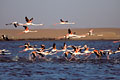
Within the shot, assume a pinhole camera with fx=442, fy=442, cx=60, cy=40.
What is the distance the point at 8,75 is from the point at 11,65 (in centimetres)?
656

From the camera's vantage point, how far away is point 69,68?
33031 mm

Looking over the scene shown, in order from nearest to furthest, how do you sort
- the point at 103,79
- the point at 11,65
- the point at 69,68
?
the point at 103,79, the point at 69,68, the point at 11,65

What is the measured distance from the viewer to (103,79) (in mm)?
27016

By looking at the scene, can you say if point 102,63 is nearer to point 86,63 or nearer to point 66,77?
point 86,63

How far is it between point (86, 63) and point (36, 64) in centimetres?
418

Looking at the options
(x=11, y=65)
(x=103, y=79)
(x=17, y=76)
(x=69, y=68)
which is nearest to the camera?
(x=103, y=79)

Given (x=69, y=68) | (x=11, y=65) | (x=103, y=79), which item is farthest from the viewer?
(x=11, y=65)

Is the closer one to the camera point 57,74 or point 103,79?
point 103,79

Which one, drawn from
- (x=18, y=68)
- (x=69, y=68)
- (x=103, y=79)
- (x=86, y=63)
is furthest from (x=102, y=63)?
(x=103, y=79)

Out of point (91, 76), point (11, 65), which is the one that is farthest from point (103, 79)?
point (11, 65)

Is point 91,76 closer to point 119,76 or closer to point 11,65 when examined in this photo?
point 119,76

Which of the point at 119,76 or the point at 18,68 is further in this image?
the point at 18,68

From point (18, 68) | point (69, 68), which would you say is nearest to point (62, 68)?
point (69, 68)

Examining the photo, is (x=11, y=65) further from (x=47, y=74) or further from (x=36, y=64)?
(x=47, y=74)
